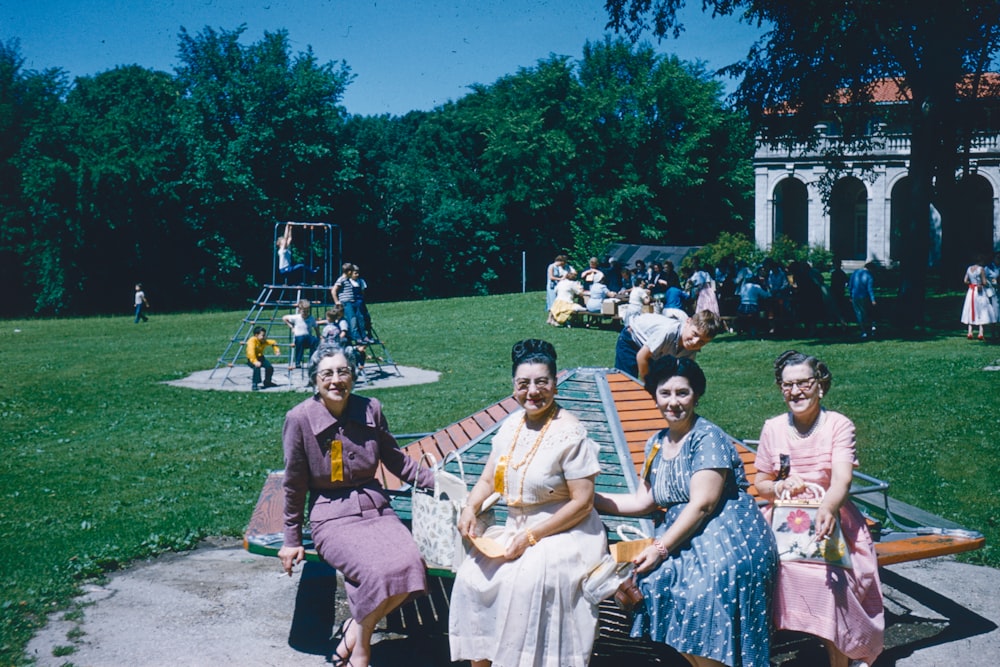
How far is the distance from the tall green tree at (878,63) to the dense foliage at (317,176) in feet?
51.0

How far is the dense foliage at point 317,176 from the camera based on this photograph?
141 ft

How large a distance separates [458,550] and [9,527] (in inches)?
210

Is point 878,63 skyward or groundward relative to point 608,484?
skyward

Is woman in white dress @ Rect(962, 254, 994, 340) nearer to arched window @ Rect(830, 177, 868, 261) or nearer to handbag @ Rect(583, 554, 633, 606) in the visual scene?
handbag @ Rect(583, 554, 633, 606)

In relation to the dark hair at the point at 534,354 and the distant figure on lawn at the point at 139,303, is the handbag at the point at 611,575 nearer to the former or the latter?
the dark hair at the point at 534,354

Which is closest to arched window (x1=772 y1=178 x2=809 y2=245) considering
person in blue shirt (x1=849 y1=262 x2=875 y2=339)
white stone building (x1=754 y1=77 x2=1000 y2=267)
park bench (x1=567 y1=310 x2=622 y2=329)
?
white stone building (x1=754 y1=77 x2=1000 y2=267)

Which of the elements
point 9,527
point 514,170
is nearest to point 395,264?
point 514,170

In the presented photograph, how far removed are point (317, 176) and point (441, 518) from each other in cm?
4228

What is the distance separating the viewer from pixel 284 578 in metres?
6.84

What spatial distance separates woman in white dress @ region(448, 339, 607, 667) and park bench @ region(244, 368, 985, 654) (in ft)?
3.64

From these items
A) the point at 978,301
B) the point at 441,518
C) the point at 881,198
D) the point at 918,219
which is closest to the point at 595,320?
the point at 918,219

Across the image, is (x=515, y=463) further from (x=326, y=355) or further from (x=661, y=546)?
(x=326, y=355)

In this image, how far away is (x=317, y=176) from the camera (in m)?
45.7

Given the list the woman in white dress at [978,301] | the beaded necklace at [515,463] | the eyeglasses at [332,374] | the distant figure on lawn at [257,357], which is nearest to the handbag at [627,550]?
the beaded necklace at [515,463]
